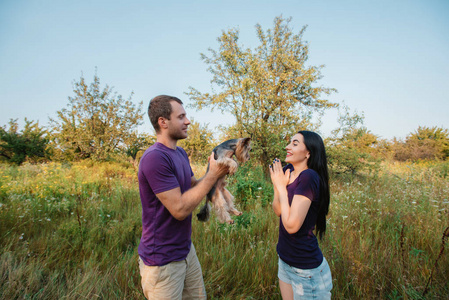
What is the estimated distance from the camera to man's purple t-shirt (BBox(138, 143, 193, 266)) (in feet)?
5.26

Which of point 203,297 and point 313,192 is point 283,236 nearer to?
point 313,192

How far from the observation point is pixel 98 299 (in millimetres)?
2500

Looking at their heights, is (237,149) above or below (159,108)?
below

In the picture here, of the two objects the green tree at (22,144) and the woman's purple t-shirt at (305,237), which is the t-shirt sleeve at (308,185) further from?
the green tree at (22,144)

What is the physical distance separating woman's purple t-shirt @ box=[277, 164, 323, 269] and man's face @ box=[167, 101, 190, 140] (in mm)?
1116

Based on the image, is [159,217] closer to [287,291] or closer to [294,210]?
[294,210]

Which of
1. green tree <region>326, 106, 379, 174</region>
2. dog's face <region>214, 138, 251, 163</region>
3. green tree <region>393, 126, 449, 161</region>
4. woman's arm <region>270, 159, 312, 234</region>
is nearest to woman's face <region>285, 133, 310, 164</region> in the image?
woman's arm <region>270, 159, 312, 234</region>

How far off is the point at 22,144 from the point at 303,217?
2311 centimetres

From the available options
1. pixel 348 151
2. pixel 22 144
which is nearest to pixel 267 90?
pixel 348 151

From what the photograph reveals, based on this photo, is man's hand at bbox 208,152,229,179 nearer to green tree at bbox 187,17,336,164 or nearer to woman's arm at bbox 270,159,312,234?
woman's arm at bbox 270,159,312,234

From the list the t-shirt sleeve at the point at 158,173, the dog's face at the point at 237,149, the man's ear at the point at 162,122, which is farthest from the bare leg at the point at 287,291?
the man's ear at the point at 162,122

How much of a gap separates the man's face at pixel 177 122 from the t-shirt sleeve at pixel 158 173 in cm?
27

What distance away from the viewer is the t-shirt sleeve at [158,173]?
156cm

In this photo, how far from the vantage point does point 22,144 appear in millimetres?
17250
